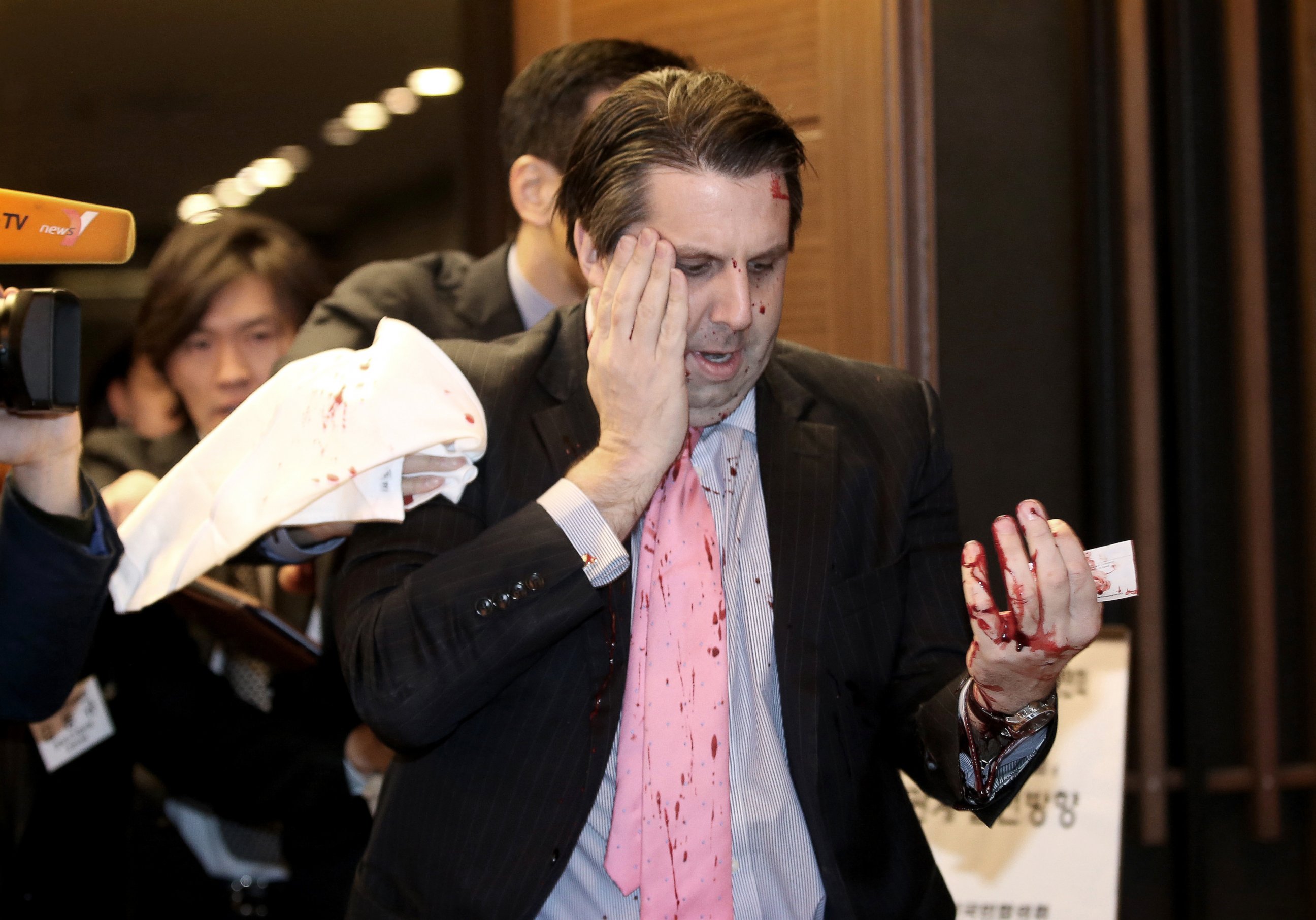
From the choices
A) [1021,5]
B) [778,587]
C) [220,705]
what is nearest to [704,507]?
[778,587]

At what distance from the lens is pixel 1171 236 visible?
2.81 meters

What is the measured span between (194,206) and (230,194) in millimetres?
111

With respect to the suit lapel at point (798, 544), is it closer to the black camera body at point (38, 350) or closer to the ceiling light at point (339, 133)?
the black camera body at point (38, 350)

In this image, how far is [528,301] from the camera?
2.29 meters

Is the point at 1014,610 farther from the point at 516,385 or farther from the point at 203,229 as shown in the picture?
the point at 203,229

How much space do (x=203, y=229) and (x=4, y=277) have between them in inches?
43.0

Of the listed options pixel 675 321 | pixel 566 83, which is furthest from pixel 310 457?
pixel 566 83

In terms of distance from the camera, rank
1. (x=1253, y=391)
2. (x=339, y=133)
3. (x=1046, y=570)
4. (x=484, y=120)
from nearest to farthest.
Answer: (x=1046, y=570)
(x=1253, y=391)
(x=484, y=120)
(x=339, y=133)

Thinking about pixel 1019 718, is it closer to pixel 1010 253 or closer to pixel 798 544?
pixel 798 544

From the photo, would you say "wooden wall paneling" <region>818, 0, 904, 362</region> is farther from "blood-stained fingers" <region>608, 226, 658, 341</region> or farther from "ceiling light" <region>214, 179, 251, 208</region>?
"ceiling light" <region>214, 179, 251, 208</region>

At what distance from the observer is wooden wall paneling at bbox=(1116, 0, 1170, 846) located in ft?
8.98

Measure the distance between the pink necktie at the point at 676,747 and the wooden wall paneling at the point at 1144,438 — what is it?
1.63m

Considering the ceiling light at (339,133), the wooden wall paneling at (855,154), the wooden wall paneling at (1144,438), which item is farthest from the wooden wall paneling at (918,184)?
the ceiling light at (339,133)

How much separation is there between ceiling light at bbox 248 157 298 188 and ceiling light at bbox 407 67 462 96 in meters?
0.47
